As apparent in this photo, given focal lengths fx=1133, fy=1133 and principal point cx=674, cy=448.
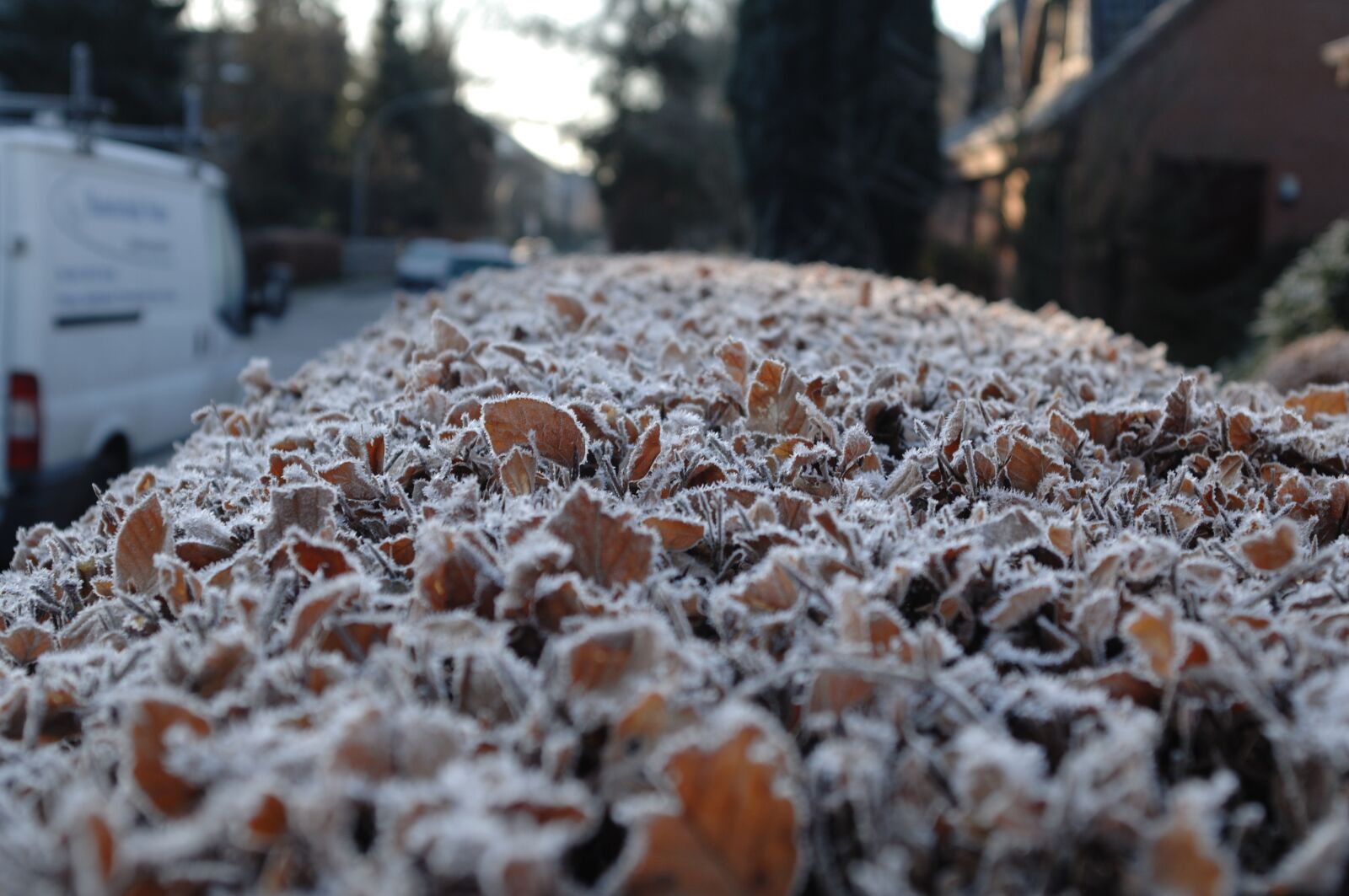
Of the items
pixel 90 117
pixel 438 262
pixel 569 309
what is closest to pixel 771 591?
pixel 569 309

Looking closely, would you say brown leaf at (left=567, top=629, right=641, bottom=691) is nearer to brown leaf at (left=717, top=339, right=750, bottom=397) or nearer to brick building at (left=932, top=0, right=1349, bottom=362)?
brown leaf at (left=717, top=339, right=750, bottom=397)

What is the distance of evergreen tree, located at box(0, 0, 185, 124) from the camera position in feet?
89.3

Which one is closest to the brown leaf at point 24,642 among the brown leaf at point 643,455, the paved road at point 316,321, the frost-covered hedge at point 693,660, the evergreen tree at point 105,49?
the frost-covered hedge at point 693,660

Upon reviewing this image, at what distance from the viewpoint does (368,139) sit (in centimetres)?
4675

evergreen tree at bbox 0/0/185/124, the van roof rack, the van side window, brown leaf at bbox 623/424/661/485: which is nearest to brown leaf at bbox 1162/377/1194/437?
brown leaf at bbox 623/424/661/485

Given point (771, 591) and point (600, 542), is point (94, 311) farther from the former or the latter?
point (771, 591)

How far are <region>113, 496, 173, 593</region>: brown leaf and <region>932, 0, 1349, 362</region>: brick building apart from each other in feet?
58.3

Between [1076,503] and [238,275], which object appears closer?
[1076,503]

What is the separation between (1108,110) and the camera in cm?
1886

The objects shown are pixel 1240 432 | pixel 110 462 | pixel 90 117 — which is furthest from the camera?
pixel 90 117

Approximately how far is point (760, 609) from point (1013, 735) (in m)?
0.33

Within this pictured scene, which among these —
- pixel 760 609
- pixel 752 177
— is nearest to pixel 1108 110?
pixel 752 177

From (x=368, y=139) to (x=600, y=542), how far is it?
48706 millimetres

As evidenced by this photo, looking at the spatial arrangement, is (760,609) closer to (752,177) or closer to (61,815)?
(61,815)
